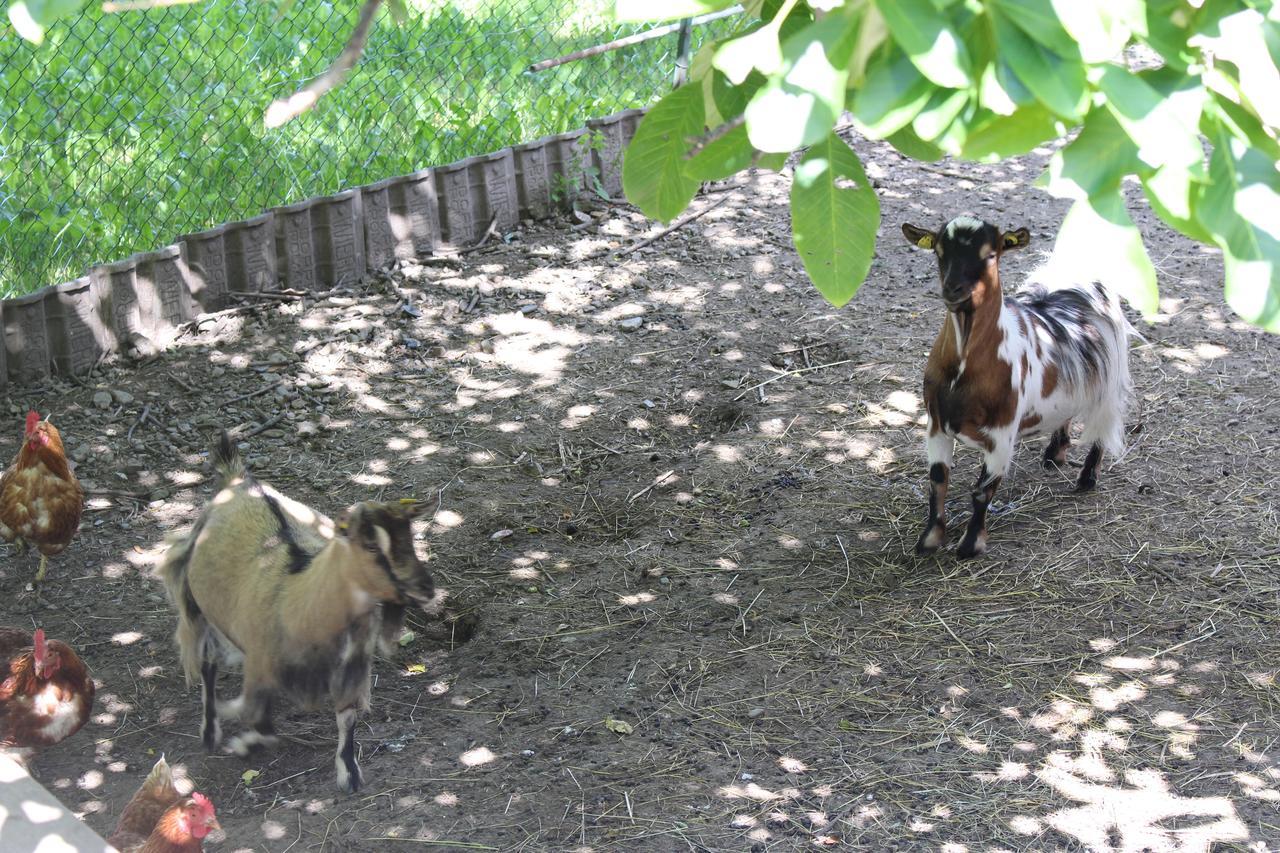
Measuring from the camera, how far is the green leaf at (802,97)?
1.05 meters

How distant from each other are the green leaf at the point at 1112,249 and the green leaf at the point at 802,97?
24cm

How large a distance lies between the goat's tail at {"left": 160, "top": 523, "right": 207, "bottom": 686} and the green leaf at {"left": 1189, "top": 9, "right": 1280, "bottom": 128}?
3.45 meters

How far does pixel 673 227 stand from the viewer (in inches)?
299

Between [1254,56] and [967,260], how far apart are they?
11.0 feet

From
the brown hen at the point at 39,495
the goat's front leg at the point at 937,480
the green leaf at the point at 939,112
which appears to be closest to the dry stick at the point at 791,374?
the goat's front leg at the point at 937,480

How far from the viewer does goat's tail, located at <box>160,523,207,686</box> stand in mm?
3838

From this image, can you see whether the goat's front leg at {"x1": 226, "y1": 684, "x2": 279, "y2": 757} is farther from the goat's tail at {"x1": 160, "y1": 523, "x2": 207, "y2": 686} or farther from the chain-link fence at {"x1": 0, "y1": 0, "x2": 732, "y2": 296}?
the chain-link fence at {"x1": 0, "y1": 0, "x2": 732, "y2": 296}

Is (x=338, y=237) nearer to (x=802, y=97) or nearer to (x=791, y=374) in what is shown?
(x=791, y=374)

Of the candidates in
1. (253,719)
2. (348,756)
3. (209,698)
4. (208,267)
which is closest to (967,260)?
(348,756)

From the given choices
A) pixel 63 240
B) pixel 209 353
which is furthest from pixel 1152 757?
pixel 63 240

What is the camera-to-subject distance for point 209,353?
5996 mm

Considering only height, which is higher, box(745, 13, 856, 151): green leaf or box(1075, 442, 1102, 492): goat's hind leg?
→ box(745, 13, 856, 151): green leaf

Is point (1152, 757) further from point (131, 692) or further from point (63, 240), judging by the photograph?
point (63, 240)

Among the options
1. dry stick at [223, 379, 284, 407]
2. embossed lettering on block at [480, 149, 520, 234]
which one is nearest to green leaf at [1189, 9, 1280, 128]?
dry stick at [223, 379, 284, 407]
